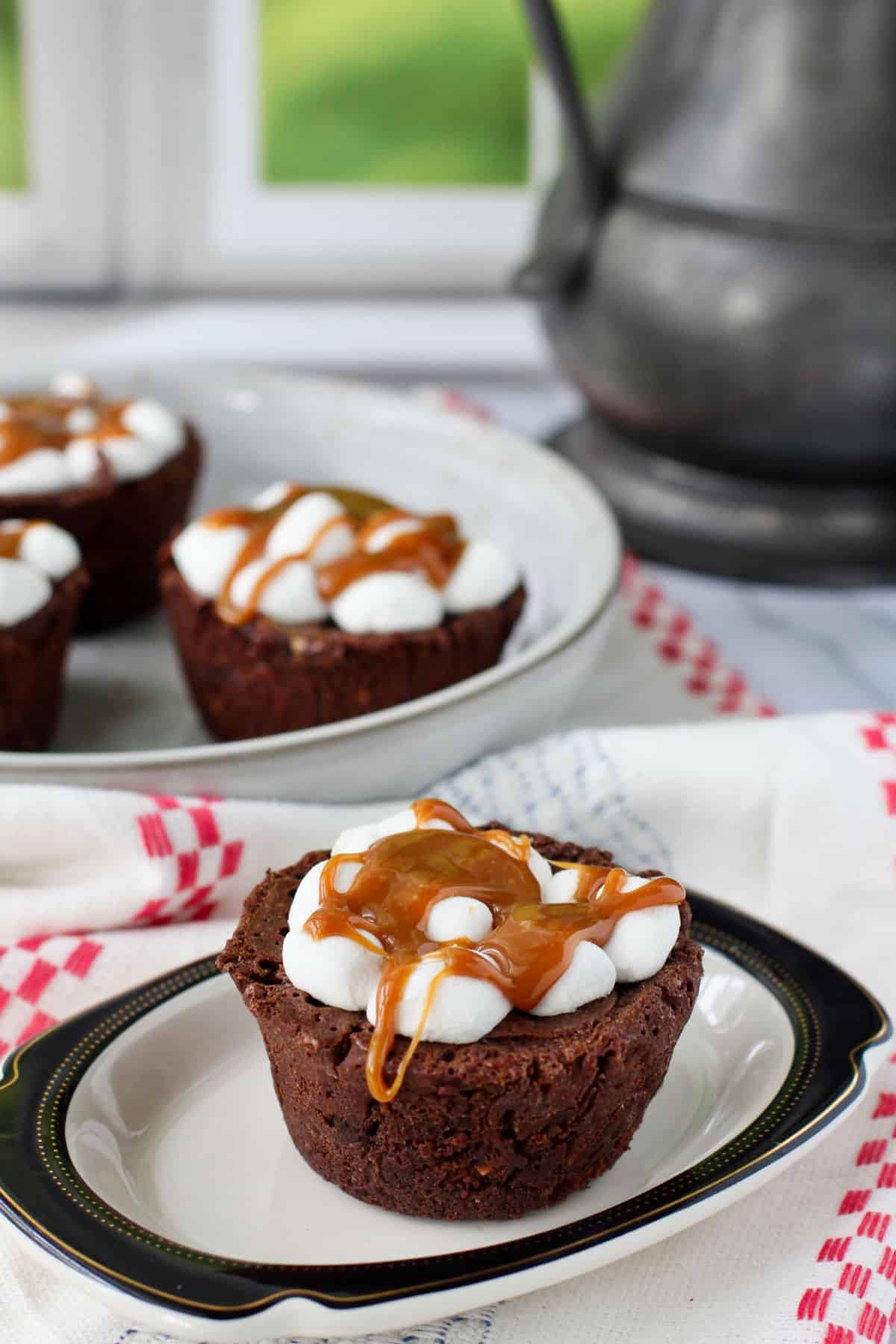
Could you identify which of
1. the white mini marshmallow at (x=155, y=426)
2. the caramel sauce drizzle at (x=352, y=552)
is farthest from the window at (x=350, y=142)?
the caramel sauce drizzle at (x=352, y=552)

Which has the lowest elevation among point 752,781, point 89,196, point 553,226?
point 89,196

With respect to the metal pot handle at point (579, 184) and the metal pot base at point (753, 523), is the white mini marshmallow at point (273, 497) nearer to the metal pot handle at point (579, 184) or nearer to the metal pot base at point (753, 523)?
the metal pot handle at point (579, 184)

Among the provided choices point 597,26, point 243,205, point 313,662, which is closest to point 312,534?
point 313,662

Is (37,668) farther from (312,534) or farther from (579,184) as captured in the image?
(579,184)

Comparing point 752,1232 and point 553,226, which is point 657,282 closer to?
point 553,226

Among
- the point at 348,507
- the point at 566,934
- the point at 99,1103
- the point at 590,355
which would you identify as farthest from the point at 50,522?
the point at 566,934

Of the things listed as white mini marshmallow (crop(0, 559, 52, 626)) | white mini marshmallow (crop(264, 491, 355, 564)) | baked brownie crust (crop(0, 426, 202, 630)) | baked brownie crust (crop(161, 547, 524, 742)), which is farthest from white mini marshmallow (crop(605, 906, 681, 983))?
baked brownie crust (crop(0, 426, 202, 630))

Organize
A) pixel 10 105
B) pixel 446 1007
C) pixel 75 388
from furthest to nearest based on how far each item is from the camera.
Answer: pixel 10 105 < pixel 75 388 < pixel 446 1007
